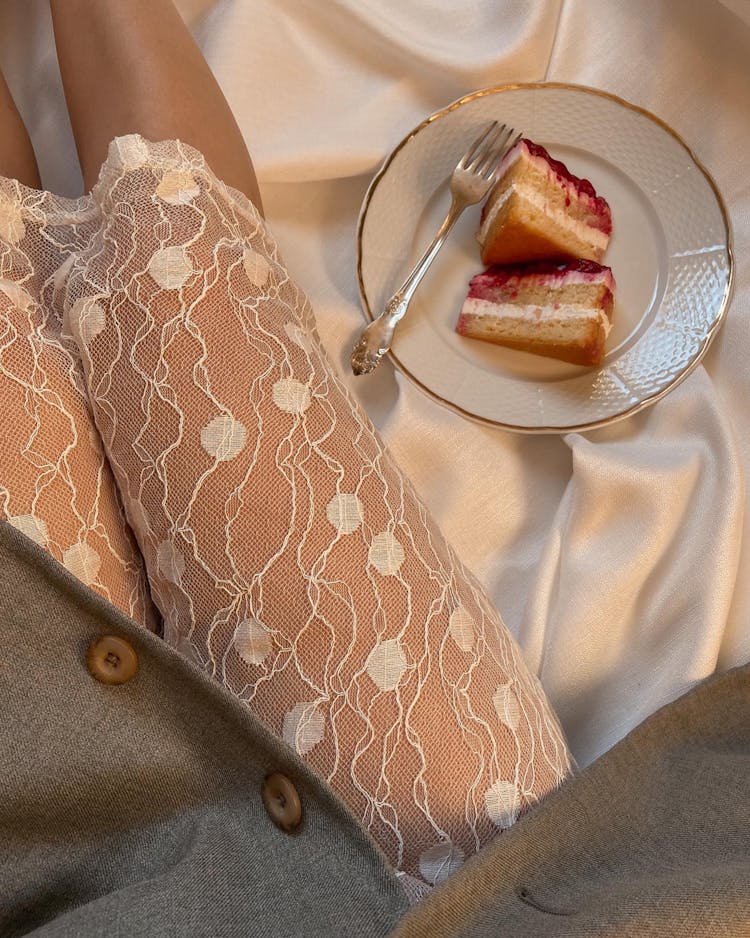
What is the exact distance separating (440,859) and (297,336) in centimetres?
42

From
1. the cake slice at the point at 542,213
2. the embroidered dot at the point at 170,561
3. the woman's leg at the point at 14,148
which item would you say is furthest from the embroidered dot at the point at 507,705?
the woman's leg at the point at 14,148

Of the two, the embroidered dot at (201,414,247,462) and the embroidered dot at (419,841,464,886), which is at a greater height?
the embroidered dot at (201,414,247,462)

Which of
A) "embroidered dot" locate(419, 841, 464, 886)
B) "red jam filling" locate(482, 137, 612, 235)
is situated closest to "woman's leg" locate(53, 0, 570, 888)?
"embroidered dot" locate(419, 841, 464, 886)

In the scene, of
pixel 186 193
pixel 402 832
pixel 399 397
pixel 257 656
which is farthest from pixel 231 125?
pixel 402 832

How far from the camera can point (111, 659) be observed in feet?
1.93

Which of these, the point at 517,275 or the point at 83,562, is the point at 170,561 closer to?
the point at 83,562

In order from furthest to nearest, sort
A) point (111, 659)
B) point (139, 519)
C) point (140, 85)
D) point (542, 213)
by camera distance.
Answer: point (542, 213), point (140, 85), point (139, 519), point (111, 659)

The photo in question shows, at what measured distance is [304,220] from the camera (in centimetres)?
104

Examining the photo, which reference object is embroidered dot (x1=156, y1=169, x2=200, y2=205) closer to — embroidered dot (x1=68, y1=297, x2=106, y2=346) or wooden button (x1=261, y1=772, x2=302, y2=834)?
embroidered dot (x1=68, y1=297, x2=106, y2=346)

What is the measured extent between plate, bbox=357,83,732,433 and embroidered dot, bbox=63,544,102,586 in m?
0.39

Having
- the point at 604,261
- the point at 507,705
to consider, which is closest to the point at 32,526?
the point at 507,705

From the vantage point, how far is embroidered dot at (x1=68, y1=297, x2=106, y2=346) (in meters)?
0.70

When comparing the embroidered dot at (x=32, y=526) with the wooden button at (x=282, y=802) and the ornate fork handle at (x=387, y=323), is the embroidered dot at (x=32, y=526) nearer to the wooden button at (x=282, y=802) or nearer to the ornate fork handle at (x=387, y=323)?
the wooden button at (x=282, y=802)

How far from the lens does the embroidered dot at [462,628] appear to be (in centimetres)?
67
